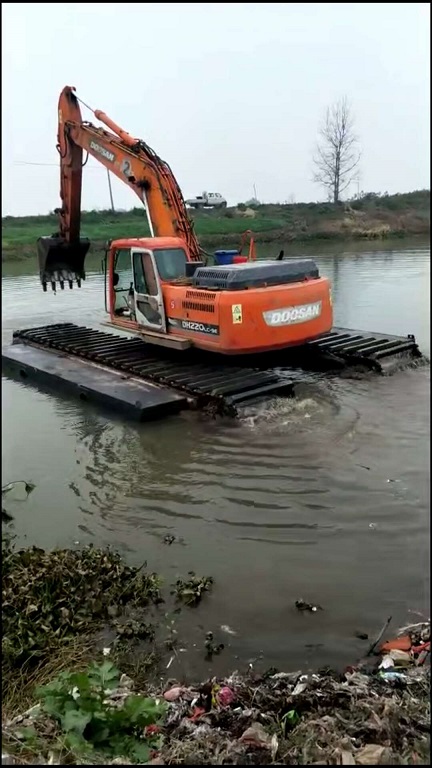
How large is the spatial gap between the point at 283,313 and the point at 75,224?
4843 millimetres

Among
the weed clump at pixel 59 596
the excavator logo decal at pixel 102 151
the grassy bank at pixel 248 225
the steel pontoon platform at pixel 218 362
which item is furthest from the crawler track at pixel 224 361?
the grassy bank at pixel 248 225

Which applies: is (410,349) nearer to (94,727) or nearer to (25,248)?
(94,727)

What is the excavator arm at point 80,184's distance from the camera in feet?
31.0

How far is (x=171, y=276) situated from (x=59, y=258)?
10.8ft

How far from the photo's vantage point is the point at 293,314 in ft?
26.0

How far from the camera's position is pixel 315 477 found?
568 cm

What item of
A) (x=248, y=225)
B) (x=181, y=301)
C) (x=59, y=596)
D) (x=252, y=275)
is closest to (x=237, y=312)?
(x=252, y=275)

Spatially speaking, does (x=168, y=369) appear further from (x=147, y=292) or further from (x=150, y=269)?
(x=150, y=269)

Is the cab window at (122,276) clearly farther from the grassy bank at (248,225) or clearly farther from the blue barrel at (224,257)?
the grassy bank at (248,225)

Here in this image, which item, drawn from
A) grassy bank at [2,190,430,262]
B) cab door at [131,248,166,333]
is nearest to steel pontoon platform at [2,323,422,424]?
cab door at [131,248,166,333]

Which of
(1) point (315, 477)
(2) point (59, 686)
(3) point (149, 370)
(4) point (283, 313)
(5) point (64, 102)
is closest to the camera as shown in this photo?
(2) point (59, 686)

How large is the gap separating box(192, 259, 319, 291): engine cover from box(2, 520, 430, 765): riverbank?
410 cm

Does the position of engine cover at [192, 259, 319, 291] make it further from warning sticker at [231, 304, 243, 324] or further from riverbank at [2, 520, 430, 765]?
riverbank at [2, 520, 430, 765]

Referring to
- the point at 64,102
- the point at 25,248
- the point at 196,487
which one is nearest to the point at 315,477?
the point at 196,487
